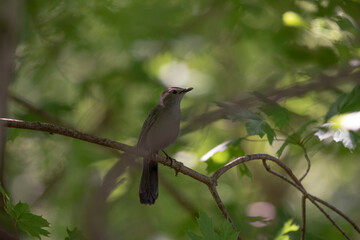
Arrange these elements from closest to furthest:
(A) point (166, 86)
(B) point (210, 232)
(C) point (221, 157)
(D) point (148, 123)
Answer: (B) point (210, 232) → (C) point (221, 157) → (D) point (148, 123) → (A) point (166, 86)

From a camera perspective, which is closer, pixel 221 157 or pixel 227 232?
pixel 227 232

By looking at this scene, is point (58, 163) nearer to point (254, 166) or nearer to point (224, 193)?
point (224, 193)

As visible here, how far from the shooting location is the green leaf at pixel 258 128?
2656 millimetres

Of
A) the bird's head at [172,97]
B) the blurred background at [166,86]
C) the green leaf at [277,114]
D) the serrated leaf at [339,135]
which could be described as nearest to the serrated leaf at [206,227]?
the serrated leaf at [339,135]

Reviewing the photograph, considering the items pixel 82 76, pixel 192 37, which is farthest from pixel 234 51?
pixel 82 76

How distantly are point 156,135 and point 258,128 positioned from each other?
1522 millimetres

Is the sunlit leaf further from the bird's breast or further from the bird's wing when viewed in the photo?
the bird's wing

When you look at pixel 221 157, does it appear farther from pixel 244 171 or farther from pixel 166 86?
pixel 166 86

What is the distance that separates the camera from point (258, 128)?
2695mm

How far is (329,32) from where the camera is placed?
12.7ft

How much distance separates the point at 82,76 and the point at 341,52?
152 inches

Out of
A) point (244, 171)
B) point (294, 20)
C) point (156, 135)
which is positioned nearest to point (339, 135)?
point (244, 171)

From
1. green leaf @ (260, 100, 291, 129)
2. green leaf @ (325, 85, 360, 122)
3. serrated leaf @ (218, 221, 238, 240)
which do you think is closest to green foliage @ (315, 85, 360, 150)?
green leaf @ (325, 85, 360, 122)

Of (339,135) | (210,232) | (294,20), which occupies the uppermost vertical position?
(294,20)
